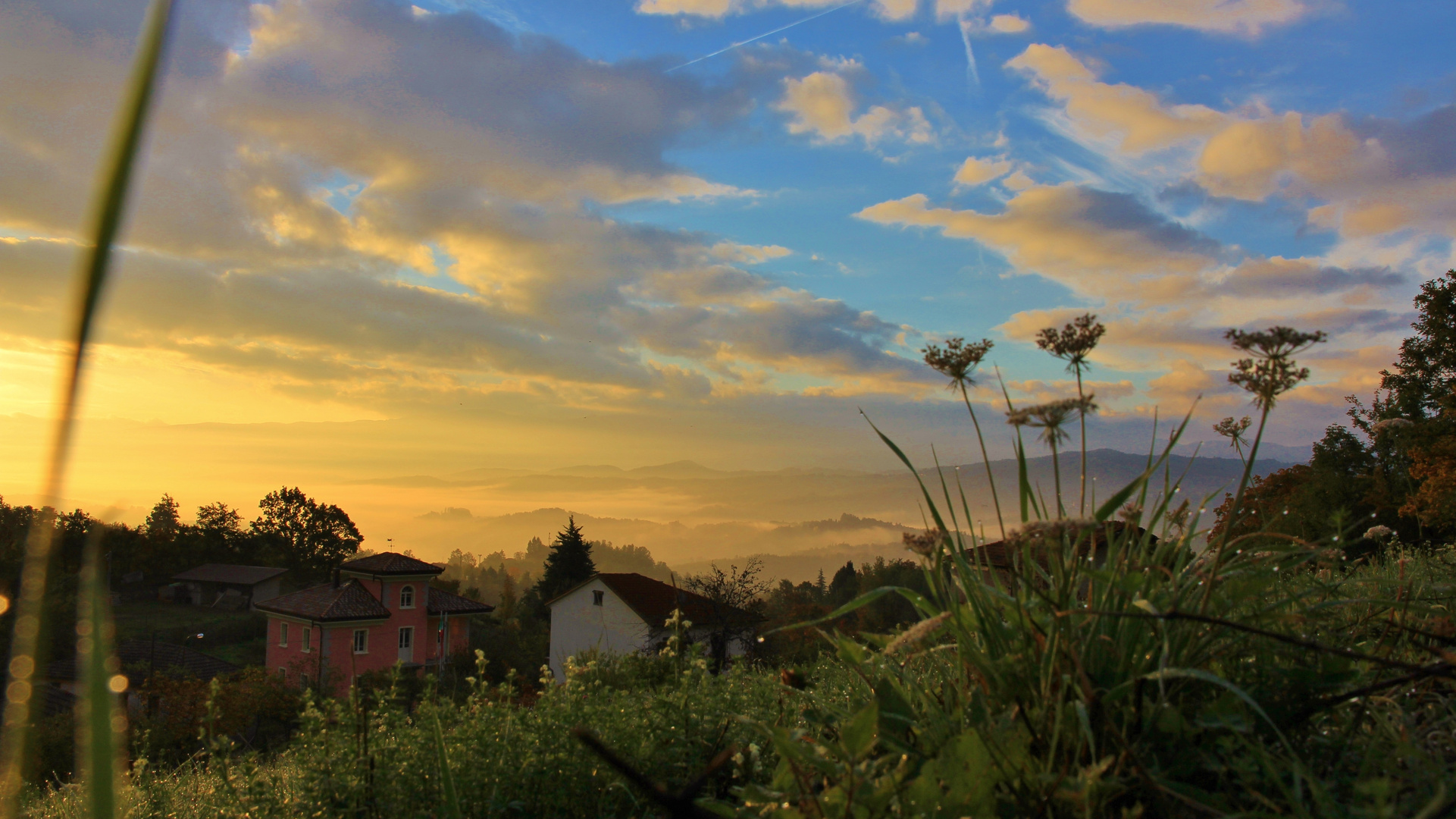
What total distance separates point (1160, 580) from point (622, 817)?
1.68 m

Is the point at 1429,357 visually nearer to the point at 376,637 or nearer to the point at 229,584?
the point at 376,637

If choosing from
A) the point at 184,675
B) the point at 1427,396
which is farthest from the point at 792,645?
the point at 184,675

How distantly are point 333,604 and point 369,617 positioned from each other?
216cm

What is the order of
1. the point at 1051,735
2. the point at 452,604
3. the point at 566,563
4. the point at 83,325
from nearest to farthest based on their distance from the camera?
the point at 83,325 < the point at 1051,735 < the point at 452,604 < the point at 566,563

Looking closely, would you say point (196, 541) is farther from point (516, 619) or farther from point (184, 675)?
point (184, 675)

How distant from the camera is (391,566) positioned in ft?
151

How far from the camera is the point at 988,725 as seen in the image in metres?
1.66

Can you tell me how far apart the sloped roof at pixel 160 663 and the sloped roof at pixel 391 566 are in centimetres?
777

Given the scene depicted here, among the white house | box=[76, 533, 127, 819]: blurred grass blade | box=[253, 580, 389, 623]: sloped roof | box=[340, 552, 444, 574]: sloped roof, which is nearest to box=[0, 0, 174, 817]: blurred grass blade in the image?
box=[76, 533, 127, 819]: blurred grass blade

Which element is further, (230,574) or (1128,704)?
(230,574)

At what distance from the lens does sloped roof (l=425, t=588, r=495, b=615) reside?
4462cm

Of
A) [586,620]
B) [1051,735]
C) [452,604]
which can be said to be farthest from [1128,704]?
[452,604]

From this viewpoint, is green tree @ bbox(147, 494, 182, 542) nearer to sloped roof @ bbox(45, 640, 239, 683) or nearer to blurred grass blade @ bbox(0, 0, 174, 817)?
sloped roof @ bbox(45, 640, 239, 683)

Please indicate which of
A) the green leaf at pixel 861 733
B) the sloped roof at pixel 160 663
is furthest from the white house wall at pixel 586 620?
the green leaf at pixel 861 733
